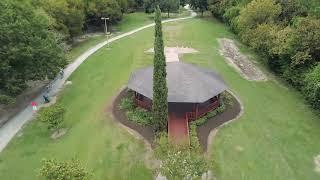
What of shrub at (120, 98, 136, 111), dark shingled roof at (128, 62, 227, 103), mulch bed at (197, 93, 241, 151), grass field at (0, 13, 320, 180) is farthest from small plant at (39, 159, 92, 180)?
shrub at (120, 98, 136, 111)

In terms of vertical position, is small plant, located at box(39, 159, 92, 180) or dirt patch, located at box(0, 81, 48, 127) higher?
small plant, located at box(39, 159, 92, 180)

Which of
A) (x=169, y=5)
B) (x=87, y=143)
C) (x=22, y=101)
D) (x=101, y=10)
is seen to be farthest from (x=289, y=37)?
(x=169, y=5)

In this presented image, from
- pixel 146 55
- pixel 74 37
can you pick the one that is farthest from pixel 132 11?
pixel 146 55

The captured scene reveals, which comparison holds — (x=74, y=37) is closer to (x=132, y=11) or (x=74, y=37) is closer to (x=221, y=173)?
(x=132, y=11)

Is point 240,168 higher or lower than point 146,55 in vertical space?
lower

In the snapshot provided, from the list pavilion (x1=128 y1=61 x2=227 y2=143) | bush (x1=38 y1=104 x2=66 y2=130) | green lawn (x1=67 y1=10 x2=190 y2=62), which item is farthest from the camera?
green lawn (x1=67 y1=10 x2=190 y2=62)

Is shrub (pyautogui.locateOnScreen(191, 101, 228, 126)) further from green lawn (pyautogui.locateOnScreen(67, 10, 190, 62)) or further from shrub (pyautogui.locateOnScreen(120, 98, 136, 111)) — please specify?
green lawn (pyautogui.locateOnScreen(67, 10, 190, 62))

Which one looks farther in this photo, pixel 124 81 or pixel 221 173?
pixel 124 81
